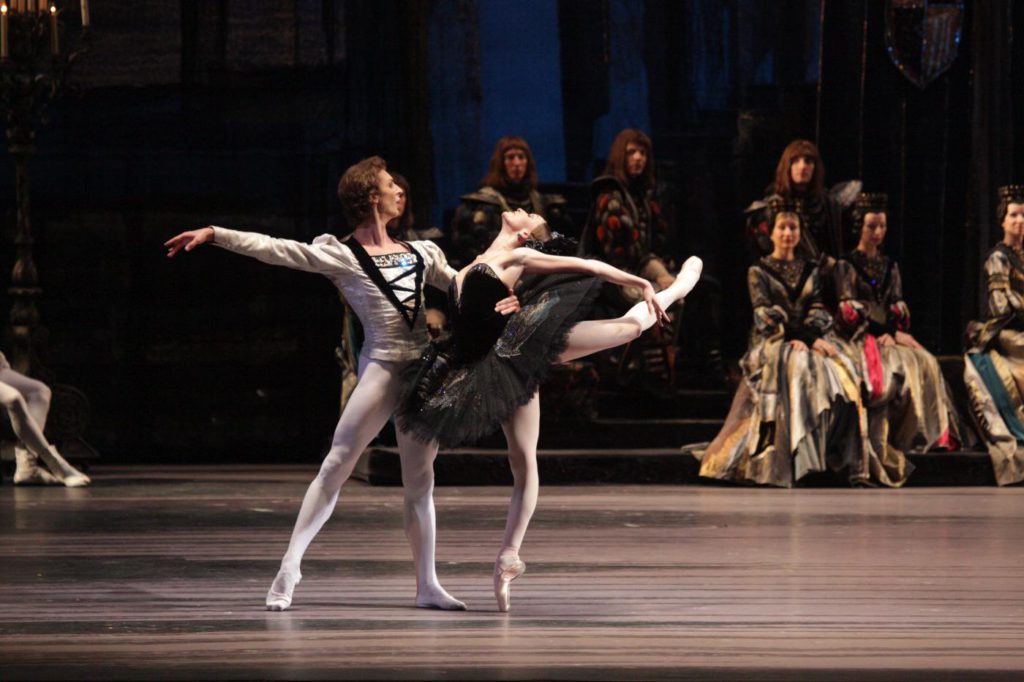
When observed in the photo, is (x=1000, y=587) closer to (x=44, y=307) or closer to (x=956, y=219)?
(x=956, y=219)

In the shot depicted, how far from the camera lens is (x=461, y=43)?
10.3 meters

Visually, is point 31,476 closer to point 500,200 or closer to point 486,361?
point 500,200

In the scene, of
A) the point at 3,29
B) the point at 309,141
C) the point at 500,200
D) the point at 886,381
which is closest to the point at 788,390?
the point at 886,381

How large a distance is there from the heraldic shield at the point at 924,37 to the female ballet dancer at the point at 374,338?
5.49 meters

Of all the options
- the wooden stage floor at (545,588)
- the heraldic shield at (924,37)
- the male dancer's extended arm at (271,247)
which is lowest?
the wooden stage floor at (545,588)

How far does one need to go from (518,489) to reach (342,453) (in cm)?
53

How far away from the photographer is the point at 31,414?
28.1ft

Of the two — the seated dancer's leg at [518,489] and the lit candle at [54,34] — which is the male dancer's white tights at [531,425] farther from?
the lit candle at [54,34]

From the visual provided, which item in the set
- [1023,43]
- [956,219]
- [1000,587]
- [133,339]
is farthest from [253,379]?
[1000,587]

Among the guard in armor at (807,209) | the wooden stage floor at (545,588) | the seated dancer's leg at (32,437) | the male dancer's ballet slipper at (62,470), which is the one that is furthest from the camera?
the guard in armor at (807,209)

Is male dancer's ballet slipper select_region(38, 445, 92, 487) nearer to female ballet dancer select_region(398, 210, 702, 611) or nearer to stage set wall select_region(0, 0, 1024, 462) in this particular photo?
stage set wall select_region(0, 0, 1024, 462)

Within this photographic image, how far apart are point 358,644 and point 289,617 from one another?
49cm

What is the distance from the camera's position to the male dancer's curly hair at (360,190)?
517cm

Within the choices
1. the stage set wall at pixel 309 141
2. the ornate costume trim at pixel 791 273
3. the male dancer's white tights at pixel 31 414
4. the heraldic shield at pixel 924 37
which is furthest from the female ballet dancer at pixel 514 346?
the heraldic shield at pixel 924 37
